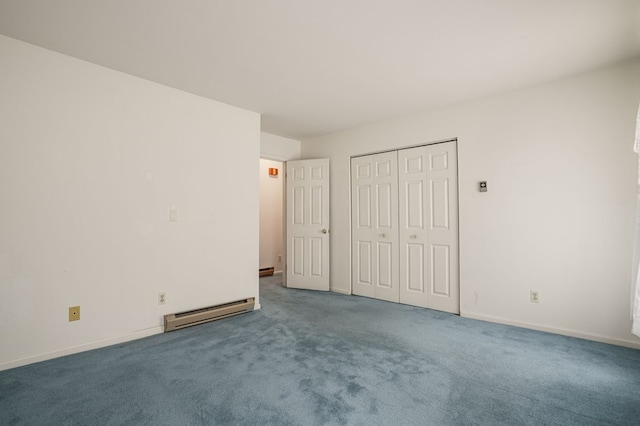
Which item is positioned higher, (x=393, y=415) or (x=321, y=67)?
(x=321, y=67)

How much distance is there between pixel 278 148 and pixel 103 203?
2730 mm

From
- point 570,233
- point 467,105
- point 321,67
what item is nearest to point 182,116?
point 321,67

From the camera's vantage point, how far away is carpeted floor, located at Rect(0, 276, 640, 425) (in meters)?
1.70

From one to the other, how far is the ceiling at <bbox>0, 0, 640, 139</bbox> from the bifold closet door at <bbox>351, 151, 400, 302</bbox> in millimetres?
1253

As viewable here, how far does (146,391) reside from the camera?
1938 millimetres

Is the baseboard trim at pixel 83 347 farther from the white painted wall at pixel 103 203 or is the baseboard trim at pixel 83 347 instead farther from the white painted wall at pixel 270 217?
the white painted wall at pixel 270 217

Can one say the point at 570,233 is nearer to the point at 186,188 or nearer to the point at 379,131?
the point at 379,131

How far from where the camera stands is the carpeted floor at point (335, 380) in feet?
5.57

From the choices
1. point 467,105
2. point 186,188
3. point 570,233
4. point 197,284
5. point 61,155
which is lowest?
point 197,284

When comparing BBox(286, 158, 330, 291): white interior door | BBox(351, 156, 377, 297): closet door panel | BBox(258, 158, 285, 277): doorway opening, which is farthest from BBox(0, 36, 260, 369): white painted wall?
BBox(258, 158, 285, 277): doorway opening

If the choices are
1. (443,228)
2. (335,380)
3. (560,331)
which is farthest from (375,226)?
(335,380)

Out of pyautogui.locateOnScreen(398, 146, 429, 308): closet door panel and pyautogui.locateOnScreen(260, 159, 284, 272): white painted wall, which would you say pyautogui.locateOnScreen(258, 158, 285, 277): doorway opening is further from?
pyautogui.locateOnScreen(398, 146, 429, 308): closet door panel

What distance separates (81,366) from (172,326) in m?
0.80

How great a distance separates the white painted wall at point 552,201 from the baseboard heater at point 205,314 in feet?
8.42
